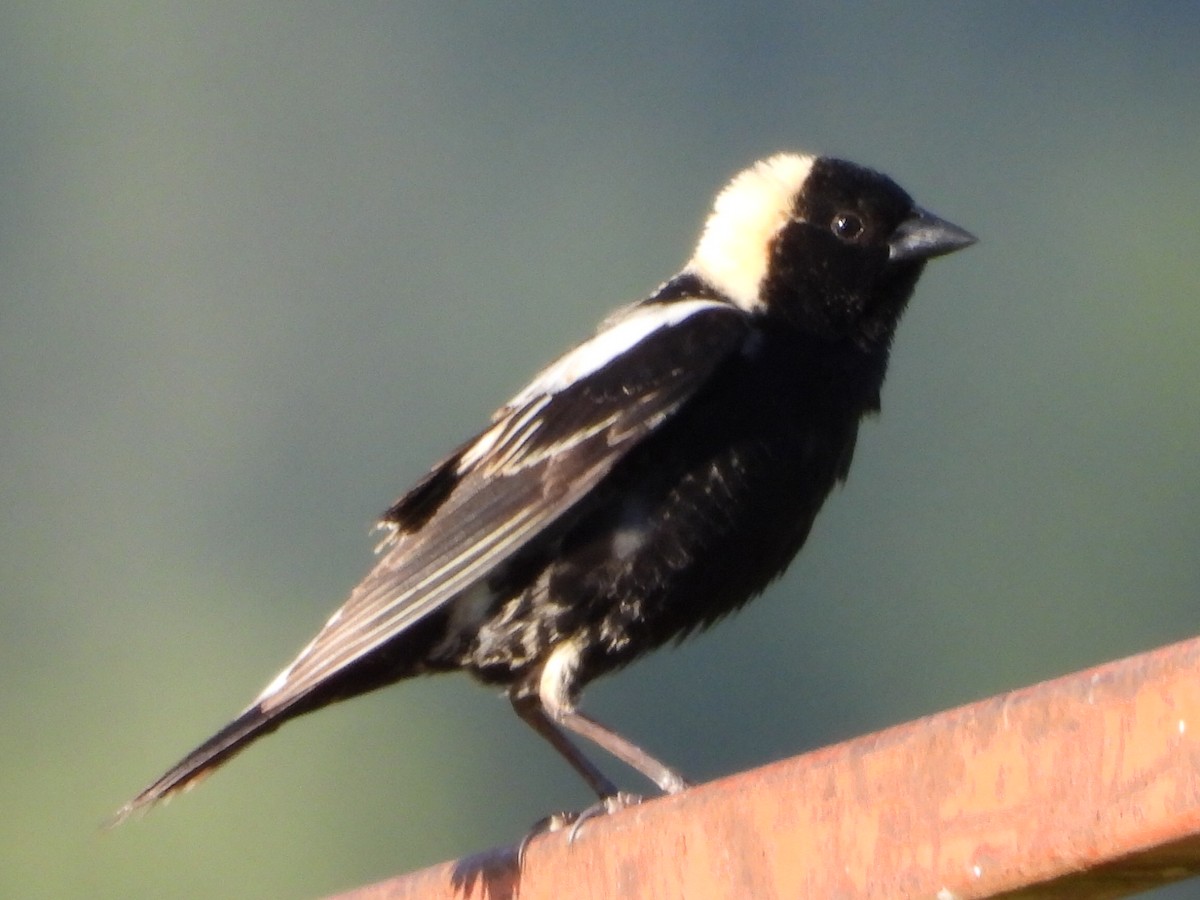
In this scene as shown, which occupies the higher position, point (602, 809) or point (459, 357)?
point (602, 809)

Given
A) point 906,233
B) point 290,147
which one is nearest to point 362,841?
point 290,147

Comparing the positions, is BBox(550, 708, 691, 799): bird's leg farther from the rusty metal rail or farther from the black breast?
the rusty metal rail

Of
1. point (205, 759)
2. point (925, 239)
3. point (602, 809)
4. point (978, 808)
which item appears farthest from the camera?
point (925, 239)

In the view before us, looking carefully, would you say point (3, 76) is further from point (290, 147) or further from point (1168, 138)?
point (1168, 138)

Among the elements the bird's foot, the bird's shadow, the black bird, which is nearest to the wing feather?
the black bird

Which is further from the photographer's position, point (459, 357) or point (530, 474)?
point (459, 357)

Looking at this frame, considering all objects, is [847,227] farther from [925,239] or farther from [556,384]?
[556,384]

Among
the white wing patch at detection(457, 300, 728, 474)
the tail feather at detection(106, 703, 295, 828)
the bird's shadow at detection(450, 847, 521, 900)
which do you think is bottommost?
the bird's shadow at detection(450, 847, 521, 900)

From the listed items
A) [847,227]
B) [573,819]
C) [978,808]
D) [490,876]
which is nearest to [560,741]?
[573,819]
